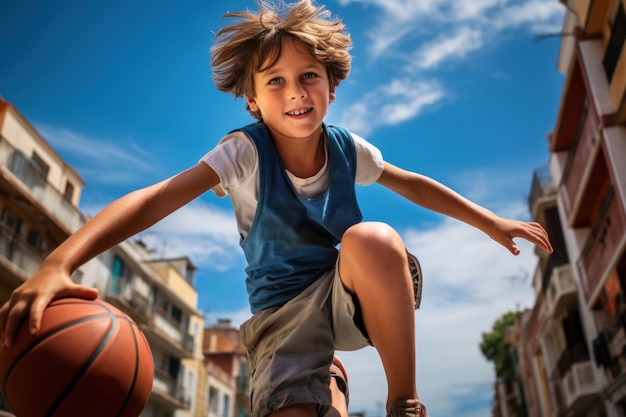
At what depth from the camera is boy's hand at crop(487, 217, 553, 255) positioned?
133 inches

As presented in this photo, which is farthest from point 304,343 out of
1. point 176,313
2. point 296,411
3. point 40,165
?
point 176,313

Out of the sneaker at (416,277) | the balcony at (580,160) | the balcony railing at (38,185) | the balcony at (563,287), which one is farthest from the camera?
the balcony at (563,287)

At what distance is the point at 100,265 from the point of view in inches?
1267

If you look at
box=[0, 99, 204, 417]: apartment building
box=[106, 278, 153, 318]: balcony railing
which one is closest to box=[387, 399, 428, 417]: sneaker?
box=[0, 99, 204, 417]: apartment building

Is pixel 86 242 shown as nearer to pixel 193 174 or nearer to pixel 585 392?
pixel 193 174

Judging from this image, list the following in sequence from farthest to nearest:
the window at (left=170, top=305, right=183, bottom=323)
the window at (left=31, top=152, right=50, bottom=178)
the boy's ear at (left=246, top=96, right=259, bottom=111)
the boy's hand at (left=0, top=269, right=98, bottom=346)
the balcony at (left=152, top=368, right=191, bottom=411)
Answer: the window at (left=170, top=305, right=183, bottom=323), the balcony at (left=152, top=368, right=191, bottom=411), the window at (left=31, top=152, right=50, bottom=178), the boy's ear at (left=246, top=96, right=259, bottom=111), the boy's hand at (left=0, top=269, right=98, bottom=346)

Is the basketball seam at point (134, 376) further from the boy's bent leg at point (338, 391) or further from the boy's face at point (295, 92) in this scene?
the boy's face at point (295, 92)

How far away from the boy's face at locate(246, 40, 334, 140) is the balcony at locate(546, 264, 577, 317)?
26215 mm

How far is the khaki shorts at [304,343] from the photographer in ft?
9.28

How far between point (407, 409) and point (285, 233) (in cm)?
102

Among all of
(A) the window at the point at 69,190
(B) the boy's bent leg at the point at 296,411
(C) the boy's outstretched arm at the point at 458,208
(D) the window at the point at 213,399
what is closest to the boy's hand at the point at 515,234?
(C) the boy's outstretched arm at the point at 458,208

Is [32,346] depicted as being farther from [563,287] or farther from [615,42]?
[563,287]

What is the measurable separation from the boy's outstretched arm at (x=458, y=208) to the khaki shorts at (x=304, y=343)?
0.74 m

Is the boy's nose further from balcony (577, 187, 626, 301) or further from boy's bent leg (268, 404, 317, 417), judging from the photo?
balcony (577, 187, 626, 301)
